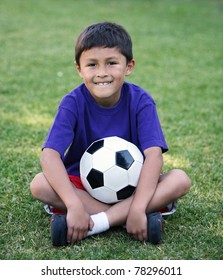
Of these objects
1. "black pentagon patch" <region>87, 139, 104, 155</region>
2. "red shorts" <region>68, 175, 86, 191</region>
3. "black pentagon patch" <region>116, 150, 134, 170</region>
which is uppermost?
"black pentagon patch" <region>87, 139, 104, 155</region>

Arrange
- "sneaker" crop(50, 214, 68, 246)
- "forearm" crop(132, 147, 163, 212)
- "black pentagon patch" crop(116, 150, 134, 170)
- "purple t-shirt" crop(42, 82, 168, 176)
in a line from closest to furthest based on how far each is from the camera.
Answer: "sneaker" crop(50, 214, 68, 246) → "forearm" crop(132, 147, 163, 212) → "black pentagon patch" crop(116, 150, 134, 170) → "purple t-shirt" crop(42, 82, 168, 176)

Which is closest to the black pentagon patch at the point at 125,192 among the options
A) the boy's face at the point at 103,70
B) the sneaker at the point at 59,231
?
the sneaker at the point at 59,231

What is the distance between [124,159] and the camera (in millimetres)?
2775

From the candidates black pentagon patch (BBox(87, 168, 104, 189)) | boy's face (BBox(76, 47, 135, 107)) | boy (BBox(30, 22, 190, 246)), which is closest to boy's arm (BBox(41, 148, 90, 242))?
boy (BBox(30, 22, 190, 246))

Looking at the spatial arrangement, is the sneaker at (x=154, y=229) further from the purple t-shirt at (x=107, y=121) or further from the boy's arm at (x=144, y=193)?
the purple t-shirt at (x=107, y=121)

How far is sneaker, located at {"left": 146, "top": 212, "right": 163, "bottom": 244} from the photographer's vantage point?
2561 mm

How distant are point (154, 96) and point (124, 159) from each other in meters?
2.90

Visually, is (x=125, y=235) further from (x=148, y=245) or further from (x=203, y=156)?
(x=203, y=156)

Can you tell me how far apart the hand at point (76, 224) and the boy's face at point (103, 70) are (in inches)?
28.0

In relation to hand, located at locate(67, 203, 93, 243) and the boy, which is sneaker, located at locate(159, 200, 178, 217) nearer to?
the boy

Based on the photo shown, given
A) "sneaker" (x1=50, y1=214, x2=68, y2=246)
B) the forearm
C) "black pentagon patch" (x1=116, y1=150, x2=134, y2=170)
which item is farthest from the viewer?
"black pentagon patch" (x1=116, y1=150, x2=134, y2=170)

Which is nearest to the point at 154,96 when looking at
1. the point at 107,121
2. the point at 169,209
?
the point at 107,121

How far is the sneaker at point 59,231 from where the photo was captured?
8.29ft
